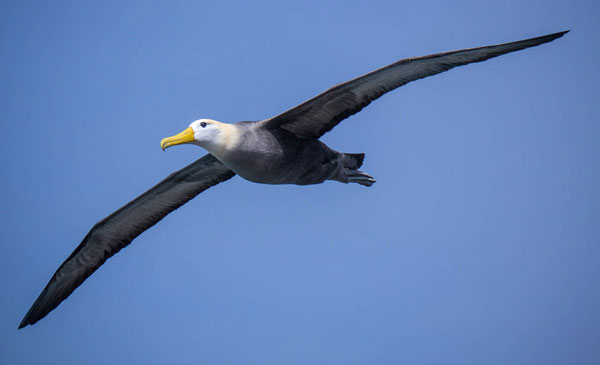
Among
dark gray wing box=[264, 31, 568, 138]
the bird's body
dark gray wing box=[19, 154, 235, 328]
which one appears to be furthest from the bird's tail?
dark gray wing box=[19, 154, 235, 328]

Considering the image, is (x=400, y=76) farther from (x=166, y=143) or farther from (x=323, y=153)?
(x=166, y=143)

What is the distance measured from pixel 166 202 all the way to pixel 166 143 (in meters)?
2.32

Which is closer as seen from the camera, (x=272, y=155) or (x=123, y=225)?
(x=272, y=155)

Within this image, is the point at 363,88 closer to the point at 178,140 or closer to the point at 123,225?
the point at 178,140

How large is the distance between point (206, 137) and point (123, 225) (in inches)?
109

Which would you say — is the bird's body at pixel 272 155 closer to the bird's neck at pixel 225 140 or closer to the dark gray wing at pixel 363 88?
the bird's neck at pixel 225 140

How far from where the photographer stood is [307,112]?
8.25 meters

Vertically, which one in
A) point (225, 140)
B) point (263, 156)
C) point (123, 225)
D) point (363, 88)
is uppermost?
point (363, 88)

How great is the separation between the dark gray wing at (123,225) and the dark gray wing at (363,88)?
5.18ft

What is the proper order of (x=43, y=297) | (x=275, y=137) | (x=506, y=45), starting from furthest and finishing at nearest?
(x=43, y=297), (x=275, y=137), (x=506, y=45)

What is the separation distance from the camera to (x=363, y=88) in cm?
830

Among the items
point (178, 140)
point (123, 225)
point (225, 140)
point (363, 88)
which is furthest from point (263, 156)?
point (123, 225)

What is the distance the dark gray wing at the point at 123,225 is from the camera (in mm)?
9531

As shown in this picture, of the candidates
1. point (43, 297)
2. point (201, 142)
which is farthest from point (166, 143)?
point (43, 297)
